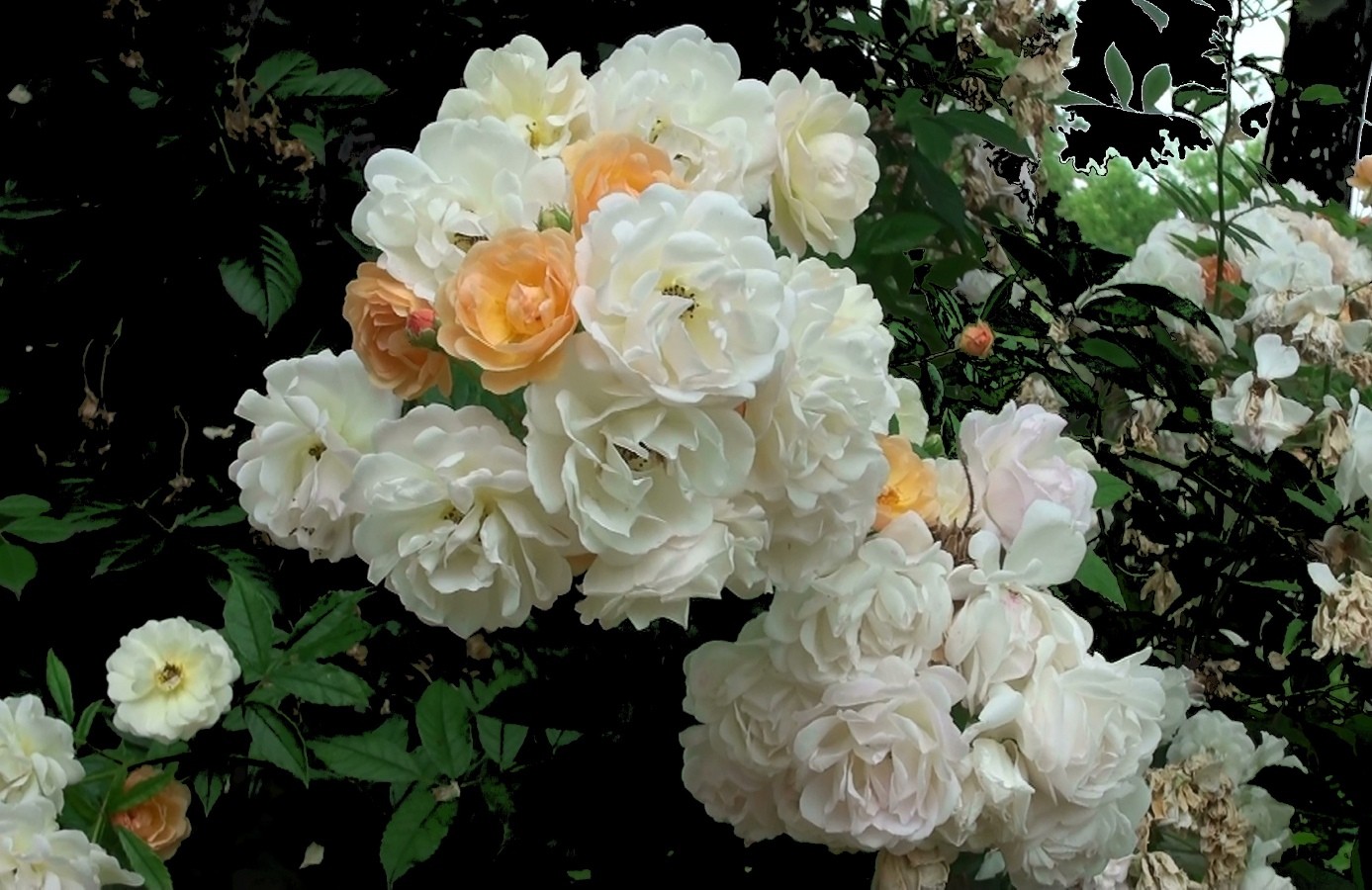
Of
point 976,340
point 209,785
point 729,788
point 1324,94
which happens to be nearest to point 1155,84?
point 1324,94

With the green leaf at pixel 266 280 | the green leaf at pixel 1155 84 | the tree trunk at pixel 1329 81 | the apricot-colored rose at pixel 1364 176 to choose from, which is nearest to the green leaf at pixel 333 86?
the green leaf at pixel 266 280

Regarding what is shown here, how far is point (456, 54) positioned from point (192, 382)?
1.41 feet

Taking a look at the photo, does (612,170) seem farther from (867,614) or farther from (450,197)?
(867,614)

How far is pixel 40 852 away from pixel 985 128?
2.88ft

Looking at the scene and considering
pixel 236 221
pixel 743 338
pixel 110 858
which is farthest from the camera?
pixel 236 221

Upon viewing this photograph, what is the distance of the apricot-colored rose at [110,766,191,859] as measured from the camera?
87cm

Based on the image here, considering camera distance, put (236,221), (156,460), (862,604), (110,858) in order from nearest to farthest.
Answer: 1. (862,604)
2. (110,858)
3. (236,221)
4. (156,460)

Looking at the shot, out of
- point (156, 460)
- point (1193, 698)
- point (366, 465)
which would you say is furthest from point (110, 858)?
point (1193, 698)

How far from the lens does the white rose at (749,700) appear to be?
0.65 m

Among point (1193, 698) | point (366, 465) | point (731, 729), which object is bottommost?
point (1193, 698)

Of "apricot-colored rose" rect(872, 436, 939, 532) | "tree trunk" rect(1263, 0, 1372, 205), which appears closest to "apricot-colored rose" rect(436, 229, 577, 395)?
"apricot-colored rose" rect(872, 436, 939, 532)

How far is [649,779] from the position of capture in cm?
81

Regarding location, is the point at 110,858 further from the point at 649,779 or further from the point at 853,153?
the point at 853,153

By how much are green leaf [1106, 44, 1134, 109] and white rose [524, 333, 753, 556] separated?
75cm
